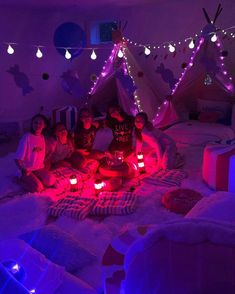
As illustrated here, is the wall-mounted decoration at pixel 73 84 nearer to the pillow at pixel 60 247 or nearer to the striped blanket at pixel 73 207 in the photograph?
the striped blanket at pixel 73 207

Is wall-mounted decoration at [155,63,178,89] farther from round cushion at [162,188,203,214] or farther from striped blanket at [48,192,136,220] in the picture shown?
striped blanket at [48,192,136,220]

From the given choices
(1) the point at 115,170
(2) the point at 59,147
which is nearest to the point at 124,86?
(2) the point at 59,147

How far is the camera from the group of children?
421 centimetres

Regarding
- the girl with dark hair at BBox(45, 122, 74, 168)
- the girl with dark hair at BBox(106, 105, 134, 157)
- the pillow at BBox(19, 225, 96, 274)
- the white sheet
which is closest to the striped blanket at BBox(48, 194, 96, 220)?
the pillow at BBox(19, 225, 96, 274)

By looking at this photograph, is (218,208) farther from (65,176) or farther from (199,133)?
(199,133)

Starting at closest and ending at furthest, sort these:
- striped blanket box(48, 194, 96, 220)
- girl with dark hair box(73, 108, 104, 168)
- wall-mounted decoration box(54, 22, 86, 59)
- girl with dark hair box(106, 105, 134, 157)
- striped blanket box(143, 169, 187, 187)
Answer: striped blanket box(48, 194, 96, 220), striped blanket box(143, 169, 187, 187), girl with dark hair box(73, 108, 104, 168), girl with dark hair box(106, 105, 134, 157), wall-mounted decoration box(54, 22, 86, 59)

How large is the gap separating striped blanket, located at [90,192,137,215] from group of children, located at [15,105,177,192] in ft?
2.64

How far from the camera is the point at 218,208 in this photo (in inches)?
99.4

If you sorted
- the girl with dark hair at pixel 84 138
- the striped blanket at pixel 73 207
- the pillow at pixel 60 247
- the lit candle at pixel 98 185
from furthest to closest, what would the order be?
1. the girl with dark hair at pixel 84 138
2. the lit candle at pixel 98 185
3. the striped blanket at pixel 73 207
4. the pillow at pixel 60 247

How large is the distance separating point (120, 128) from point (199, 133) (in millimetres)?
1786

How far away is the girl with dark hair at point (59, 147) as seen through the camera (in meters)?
4.48

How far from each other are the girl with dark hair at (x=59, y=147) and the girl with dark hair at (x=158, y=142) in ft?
3.35

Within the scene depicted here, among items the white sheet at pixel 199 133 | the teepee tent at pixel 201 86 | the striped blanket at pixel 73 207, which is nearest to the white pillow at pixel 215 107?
the teepee tent at pixel 201 86

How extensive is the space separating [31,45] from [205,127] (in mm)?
3901
